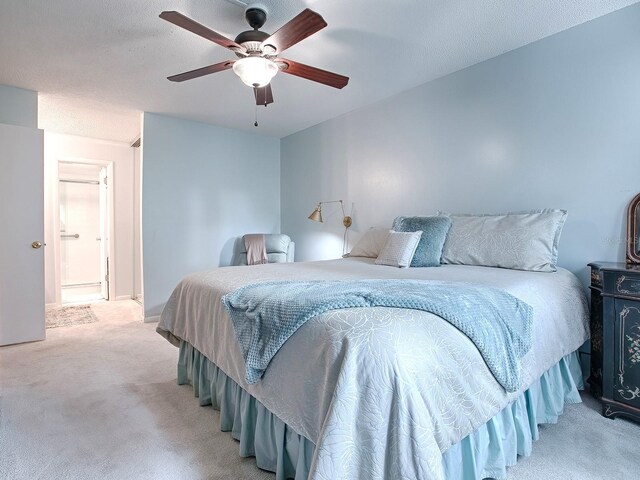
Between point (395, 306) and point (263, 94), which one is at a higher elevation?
point (263, 94)

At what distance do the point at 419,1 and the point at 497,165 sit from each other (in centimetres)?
134

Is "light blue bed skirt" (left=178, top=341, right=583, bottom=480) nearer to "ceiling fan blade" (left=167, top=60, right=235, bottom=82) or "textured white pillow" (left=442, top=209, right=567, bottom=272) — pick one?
"textured white pillow" (left=442, top=209, right=567, bottom=272)

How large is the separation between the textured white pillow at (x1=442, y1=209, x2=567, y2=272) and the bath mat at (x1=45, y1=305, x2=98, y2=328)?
13.4 feet

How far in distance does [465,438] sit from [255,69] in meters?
2.08

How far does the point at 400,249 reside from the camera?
8.21ft

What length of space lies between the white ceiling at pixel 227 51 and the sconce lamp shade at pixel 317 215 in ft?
4.01

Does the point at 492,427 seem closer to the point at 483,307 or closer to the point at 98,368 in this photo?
the point at 483,307

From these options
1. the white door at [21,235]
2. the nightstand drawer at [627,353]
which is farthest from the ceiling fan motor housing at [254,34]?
the white door at [21,235]

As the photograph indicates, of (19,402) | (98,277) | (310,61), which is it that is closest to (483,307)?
(310,61)

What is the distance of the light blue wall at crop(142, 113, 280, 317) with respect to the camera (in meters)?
4.07

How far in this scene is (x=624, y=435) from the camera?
1729 millimetres

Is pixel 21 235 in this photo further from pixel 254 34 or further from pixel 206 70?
pixel 254 34

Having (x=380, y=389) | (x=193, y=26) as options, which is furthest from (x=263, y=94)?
(x=380, y=389)

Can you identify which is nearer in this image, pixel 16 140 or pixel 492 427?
pixel 492 427
